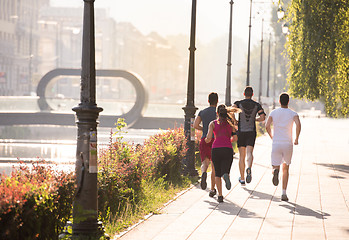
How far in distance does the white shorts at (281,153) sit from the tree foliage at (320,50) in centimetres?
874

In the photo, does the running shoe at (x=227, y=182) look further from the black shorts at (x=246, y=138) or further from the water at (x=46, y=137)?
the water at (x=46, y=137)

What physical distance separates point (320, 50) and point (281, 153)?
9054 mm

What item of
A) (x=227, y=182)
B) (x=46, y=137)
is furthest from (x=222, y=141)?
(x=46, y=137)

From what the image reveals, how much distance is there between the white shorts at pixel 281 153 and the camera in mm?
12719

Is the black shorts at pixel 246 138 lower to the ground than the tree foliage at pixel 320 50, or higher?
lower

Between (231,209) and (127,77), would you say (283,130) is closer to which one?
(231,209)

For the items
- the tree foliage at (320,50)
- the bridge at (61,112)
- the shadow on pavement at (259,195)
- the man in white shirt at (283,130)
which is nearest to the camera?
the man in white shirt at (283,130)

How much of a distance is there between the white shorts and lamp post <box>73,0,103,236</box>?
4931 millimetres

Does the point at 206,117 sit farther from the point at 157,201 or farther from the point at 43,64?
the point at 43,64

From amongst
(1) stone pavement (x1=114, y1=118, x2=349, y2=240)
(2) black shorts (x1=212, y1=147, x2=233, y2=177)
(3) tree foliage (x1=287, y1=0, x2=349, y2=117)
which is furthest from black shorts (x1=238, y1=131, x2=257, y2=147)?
(3) tree foliage (x1=287, y1=0, x2=349, y2=117)

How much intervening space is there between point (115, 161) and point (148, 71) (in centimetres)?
15684

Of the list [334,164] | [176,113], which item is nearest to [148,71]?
[176,113]

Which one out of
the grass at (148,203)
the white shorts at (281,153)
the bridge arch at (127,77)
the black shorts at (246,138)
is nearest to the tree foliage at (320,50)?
the grass at (148,203)

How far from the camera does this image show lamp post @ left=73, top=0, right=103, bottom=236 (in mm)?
8555
